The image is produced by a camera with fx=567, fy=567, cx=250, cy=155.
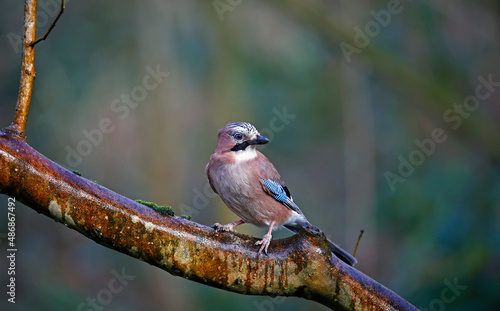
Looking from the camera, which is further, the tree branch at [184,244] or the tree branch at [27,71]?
the tree branch at [27,71]

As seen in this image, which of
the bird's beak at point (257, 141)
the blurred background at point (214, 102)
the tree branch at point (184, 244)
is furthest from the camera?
the blurred background at point (214, 102)

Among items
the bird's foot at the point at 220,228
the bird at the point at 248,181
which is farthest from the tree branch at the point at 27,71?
the bird at the point at 248,181

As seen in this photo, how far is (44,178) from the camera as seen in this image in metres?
2.55

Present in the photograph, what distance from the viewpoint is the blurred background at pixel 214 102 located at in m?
7.58

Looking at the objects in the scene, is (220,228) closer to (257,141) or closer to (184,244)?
(184,244)

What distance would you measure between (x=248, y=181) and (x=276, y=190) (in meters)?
0.22

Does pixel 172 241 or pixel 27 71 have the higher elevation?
pixel 27 71

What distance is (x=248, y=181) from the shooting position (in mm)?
4109

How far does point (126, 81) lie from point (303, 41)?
9.71 ft

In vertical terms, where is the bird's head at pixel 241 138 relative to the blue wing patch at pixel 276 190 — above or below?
above

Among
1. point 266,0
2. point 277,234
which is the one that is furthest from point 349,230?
point 266,0

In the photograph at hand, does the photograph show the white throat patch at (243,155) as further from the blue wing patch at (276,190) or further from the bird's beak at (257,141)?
the blue wing patch at (276,190)

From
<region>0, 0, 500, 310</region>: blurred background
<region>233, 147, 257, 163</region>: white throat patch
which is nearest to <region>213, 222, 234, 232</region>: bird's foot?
<region>233, 147, 257, 163</region>: white throat patch

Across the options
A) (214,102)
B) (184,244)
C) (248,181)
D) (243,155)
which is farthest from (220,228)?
(214,102)
